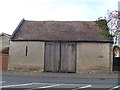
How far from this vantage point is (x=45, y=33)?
33.0m

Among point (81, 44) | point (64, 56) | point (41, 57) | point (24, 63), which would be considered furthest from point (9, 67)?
point (81, 44)

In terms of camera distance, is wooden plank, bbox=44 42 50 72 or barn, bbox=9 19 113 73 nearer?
barn, bbox=9 19 113 73

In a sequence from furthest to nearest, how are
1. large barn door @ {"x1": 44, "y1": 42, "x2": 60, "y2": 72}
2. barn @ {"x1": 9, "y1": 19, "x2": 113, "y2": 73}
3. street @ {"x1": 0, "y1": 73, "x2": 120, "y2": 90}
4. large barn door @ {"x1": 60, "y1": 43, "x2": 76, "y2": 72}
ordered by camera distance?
large barn door @ {"x1": 44, "y1": 42, "x2": 60, "y2": 72}, large barn door @ {"x1": 60, "y1": 43, "x2": 76, "y2": 72}, barn @ {"x1": 9, "y1": 19, "x2": 113, "y2": 73}, street @ {"x1": 0, "y1": 73, "x2": 120, "y2": 90}

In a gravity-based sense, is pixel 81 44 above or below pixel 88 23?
below

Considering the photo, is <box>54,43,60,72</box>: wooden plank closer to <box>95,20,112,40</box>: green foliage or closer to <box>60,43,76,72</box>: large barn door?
<box>60,43,76,72</box>: large barn door

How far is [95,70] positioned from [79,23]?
6883mm

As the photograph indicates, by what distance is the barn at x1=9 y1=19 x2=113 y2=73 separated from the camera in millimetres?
31422

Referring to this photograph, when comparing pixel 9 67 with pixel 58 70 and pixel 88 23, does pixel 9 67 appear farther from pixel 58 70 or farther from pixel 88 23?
pixel 88 23

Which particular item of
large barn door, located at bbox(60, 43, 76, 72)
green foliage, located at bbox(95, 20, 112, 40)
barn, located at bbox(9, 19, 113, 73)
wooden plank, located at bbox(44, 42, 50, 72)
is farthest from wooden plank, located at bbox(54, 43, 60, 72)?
green foliage, located at bbox(95, 20, 112, 40)

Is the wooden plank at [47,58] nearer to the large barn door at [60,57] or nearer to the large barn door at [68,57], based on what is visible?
the large barn door at [60,57]

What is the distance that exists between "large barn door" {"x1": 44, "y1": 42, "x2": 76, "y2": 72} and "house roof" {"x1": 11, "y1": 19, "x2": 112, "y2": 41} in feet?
2.57

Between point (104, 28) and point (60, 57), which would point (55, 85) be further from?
point (104, 28)

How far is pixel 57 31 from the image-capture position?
33.5 meters

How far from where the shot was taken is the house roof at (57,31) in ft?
105
